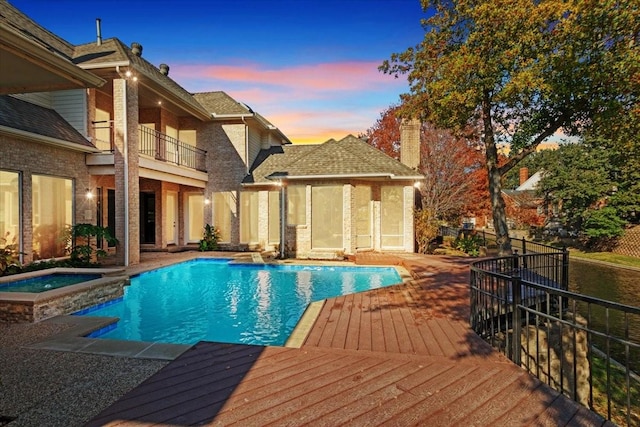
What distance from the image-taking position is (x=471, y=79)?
943 centimetres

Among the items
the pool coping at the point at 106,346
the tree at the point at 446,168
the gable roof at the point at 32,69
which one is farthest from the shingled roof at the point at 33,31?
the tree at the point at 446,168

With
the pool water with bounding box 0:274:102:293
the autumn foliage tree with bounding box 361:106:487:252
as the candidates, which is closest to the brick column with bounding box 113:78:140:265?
the pool water with bounding box 0:274:102:293

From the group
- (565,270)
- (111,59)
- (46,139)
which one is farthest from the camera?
(111,59)

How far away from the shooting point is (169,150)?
16109 millimetres

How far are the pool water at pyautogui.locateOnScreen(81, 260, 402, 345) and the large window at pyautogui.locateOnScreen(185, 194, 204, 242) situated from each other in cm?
413

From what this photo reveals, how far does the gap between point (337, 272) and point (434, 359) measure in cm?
813

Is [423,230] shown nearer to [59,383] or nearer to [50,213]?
[59,383]

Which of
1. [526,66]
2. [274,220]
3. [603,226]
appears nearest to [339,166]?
[274,220]

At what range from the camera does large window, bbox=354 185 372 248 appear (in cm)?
1470

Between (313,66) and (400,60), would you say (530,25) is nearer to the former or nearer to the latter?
(400,60)

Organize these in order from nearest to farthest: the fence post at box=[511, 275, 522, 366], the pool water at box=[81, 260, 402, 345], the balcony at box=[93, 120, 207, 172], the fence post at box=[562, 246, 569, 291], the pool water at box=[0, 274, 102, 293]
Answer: the fence post at box=[511, 275, 522, 366]
the pool water at box=[81, 260, 402, 345]
the fence post at box=[562, 246, 569, 291]
the pool water at box=[0, 274, 102, 293]
the balcony at box=[93, 120, 207, 172]

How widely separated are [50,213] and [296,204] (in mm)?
8698

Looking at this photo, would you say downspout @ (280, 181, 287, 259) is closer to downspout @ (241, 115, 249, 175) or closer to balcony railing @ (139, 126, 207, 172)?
downspout @ (241, 115, 249, 175)

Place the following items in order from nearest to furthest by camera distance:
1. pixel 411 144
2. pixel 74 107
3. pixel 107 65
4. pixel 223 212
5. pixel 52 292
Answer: pixel 52 292 < pixel 107 65 < pixel 74 107 < pixel 411 144 < pixel 223 212
